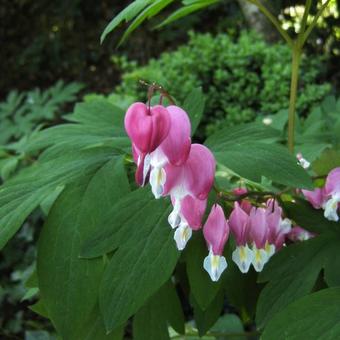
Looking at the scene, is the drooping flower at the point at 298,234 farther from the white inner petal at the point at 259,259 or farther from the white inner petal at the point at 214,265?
the white inner petal at the point at 214,265

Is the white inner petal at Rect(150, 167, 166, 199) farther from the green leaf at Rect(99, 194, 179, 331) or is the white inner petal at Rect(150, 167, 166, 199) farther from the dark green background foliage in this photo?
the dark green background foliage

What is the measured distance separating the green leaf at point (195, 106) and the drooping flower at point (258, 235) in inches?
7.8

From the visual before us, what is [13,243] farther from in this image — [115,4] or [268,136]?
[115,4]

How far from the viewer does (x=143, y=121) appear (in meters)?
0.69

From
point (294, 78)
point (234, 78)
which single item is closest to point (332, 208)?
point (294, 78)

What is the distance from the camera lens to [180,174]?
2.41 feet

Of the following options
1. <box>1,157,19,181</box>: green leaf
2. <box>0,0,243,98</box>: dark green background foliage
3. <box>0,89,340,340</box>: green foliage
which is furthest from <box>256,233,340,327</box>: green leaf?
<box>0,0,243,98</box>: dark green background foliage

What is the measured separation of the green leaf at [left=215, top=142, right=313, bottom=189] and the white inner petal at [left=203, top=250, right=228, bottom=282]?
4.5 inches

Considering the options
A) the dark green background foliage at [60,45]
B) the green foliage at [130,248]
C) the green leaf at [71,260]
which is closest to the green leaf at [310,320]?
the green foliage at [130,248]

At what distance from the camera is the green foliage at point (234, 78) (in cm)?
345

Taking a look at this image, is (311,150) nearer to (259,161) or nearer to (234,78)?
(259,161)

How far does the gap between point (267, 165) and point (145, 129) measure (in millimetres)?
187

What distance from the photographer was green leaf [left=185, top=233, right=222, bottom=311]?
82 cm

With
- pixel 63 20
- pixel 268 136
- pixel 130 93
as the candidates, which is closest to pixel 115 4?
pixel 63 20
